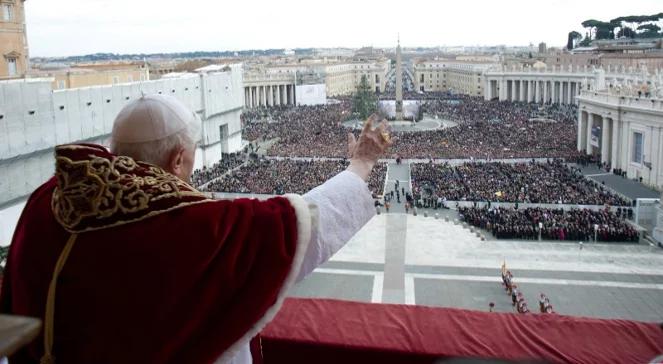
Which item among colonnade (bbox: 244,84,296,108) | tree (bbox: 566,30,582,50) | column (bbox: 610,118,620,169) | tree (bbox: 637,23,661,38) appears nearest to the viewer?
column (bbox: 610,118,620,169)

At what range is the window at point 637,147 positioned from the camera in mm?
28484

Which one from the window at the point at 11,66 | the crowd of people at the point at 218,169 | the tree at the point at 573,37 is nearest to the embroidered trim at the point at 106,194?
the crowd of people at the point at 218,169

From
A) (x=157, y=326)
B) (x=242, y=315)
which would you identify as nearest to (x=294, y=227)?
(x=242, y=315)

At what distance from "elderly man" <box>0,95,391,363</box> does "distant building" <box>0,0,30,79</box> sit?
2450 centimetres

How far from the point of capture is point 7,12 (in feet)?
77.2

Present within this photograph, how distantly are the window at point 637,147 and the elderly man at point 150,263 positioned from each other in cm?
3014

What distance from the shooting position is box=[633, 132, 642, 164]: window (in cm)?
2848

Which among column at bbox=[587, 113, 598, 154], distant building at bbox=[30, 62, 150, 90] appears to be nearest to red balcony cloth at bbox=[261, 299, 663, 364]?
distant building at bbox=[30, 62, 150, 90]

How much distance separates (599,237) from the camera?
17.1 meters

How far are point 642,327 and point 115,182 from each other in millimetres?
1979

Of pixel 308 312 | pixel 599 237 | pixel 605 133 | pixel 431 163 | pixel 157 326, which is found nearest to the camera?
pixel 157 326

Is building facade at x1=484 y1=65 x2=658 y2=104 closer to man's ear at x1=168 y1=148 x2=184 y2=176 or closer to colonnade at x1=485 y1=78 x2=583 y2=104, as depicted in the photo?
colonnade at x1=485 y1=78 x2=583 y2=104

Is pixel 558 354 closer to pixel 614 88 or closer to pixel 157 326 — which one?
pixel 157 326

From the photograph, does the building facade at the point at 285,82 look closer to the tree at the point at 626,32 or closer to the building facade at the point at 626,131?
the tree at the point at 626,32
